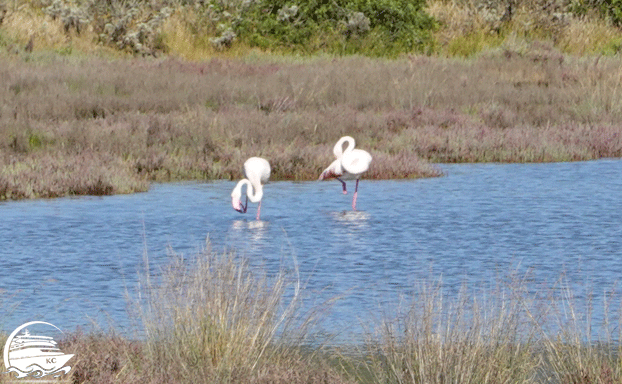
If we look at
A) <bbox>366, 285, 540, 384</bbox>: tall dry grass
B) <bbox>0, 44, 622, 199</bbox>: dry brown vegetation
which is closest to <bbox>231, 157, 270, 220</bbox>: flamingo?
<bbox>0, 44, 622, 199</bbox>: dry brown vegetation

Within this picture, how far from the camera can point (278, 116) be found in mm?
18328

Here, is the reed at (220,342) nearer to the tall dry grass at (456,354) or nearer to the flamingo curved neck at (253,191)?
the tall dry grass at (456,354)

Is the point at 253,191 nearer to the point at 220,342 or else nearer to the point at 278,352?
the point at 278,352

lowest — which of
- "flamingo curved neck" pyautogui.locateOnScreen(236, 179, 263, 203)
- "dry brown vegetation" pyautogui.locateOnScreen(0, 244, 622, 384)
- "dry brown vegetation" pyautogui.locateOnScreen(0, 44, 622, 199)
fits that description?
"dry brown vegetation" pyautogui.locateOnScreen(0, 44, 622, 199)

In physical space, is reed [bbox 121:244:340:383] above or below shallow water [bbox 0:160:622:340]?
above

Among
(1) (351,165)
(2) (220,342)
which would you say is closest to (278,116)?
(1) (351,165)

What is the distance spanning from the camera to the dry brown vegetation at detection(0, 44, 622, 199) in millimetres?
15148

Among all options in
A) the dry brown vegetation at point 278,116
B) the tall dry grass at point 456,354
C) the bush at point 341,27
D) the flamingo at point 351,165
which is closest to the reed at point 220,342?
the tall dry grass at point 456,354
